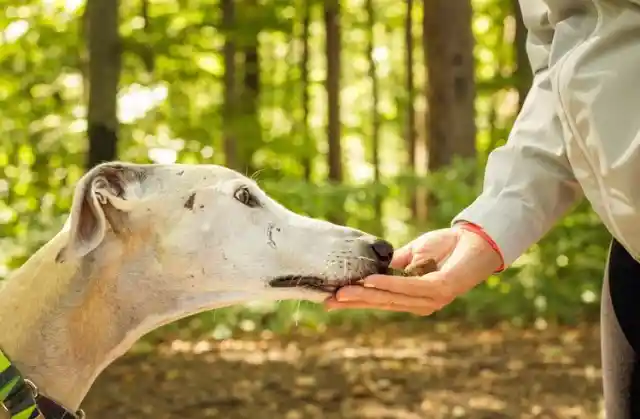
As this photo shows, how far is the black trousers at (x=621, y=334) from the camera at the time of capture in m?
1.70

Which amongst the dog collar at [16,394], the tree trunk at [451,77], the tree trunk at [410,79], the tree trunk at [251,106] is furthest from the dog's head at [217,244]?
the tree trunk at [410,79]

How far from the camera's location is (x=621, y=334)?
5.79 ft

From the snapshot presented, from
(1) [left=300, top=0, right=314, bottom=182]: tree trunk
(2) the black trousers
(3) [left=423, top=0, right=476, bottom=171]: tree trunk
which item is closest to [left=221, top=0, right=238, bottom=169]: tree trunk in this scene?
(3) [left=423, top=0, right=476, bottom=171]: tree trunk

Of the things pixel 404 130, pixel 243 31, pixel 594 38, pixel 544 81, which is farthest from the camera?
pixel 404 130

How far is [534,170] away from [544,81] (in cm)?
19

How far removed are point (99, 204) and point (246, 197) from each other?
40 centimetres

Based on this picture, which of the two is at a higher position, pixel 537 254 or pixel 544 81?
pixel 544 81

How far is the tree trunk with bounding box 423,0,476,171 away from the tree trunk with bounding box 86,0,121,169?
3.28 m

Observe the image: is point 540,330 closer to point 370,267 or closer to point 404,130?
point 370,267

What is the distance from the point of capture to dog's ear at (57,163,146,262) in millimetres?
1915

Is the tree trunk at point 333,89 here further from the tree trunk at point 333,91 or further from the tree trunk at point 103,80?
the tree trunk at point 103,80

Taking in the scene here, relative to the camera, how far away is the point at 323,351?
594cm

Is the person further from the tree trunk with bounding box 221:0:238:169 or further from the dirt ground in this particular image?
the tree trunk with bounding box 221:0:238:169

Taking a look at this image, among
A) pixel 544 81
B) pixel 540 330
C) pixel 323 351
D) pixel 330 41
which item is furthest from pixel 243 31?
pixel 544 81
